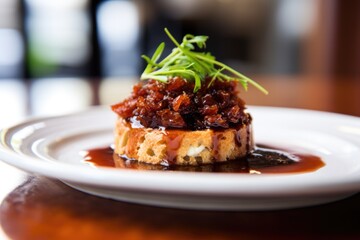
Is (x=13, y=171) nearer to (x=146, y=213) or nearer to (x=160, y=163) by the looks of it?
(x=160, y=163)

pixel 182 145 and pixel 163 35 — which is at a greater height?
pixel 163 35

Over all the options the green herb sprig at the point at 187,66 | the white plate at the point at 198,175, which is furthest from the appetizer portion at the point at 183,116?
the white plate at the point at 198,175

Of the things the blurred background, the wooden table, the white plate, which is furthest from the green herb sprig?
the blurred background

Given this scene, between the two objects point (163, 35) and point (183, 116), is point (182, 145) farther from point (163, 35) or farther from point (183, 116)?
point (163, 35)

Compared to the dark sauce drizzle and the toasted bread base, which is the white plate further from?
the toasted bread base

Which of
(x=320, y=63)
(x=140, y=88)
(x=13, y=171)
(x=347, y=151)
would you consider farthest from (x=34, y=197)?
(x=320, y=63)

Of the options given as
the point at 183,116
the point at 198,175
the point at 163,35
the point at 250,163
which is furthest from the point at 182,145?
the point at 163,35

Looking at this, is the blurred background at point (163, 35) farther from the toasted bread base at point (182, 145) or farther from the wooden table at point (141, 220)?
the wooden table at point (141, 220)
